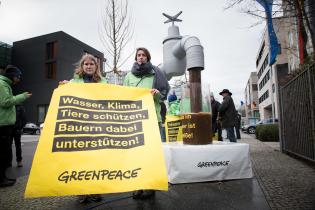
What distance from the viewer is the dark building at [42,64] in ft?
120

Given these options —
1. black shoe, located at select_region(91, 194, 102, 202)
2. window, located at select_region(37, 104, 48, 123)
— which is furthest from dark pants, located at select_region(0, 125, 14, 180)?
window, located at select_region(37, 104, 48, 123)

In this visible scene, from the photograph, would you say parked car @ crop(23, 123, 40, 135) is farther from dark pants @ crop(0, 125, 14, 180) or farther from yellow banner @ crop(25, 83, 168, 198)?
yellow banner @ crop(25, 83, 168, 198)

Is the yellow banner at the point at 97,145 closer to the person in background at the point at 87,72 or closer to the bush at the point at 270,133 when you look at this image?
the person in background at the point at 87,72

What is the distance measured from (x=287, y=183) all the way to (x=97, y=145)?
9.97 ft

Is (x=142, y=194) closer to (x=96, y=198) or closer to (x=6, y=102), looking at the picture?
(x=96, y=198)

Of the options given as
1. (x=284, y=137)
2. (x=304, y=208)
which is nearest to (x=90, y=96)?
(x=304, y=208)

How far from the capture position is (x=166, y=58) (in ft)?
41.3

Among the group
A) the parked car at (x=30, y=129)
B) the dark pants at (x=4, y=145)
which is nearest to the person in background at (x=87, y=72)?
the dark pants at (x=4, y=145)

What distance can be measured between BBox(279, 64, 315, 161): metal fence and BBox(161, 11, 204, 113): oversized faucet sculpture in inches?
88.6

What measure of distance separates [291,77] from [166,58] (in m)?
6.26

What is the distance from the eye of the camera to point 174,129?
8.42m

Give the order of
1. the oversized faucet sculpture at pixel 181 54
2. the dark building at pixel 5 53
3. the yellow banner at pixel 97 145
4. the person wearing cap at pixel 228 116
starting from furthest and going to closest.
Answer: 1. the dark building at pixel 5 53
2. the person wearing cap at pixel 228 116
3. the oversized faucet sculpture at pixel 181 54
4. the yellow banner at pixel 97 145

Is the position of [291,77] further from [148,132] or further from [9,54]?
[9,54]

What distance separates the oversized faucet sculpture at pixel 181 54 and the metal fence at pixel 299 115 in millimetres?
2251
